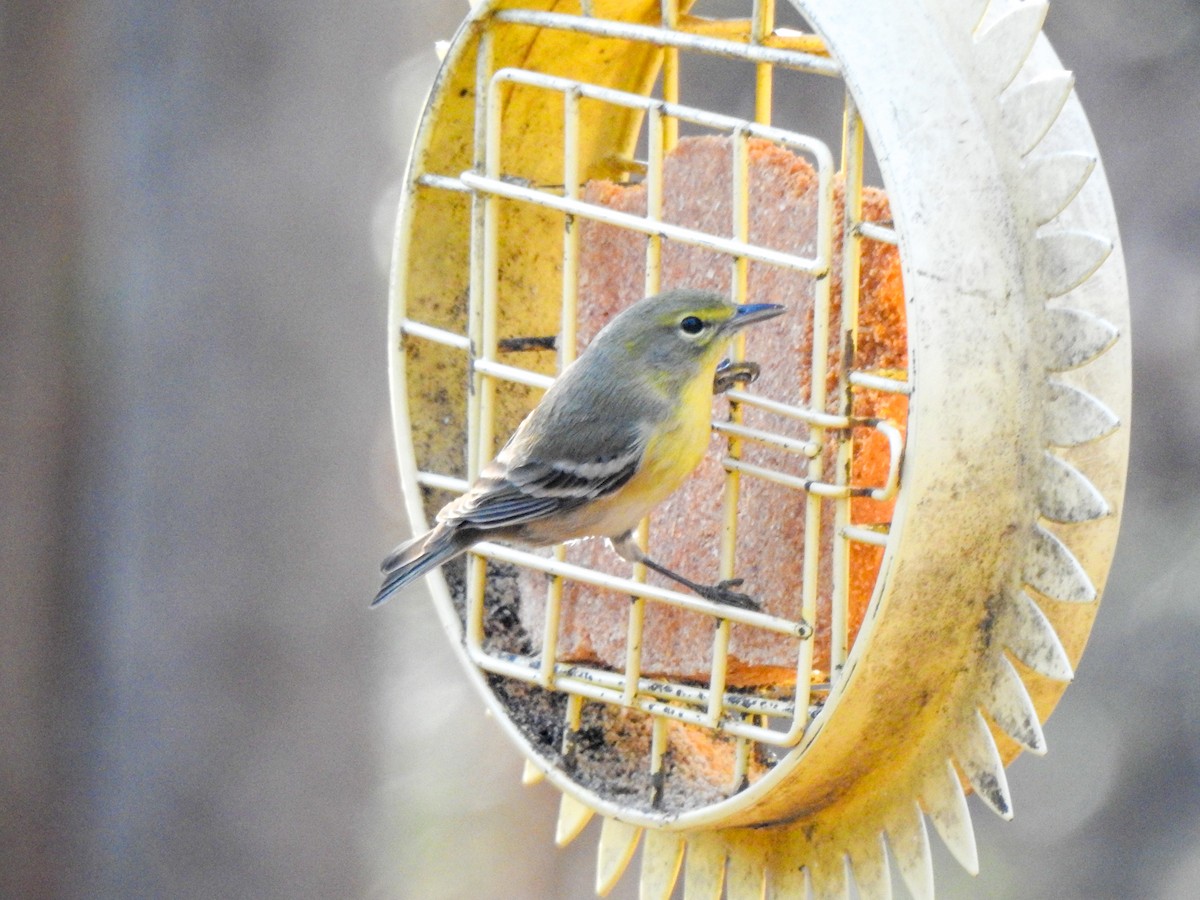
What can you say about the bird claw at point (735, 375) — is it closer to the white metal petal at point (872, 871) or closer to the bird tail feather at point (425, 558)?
the bird tail feather at point (425, 558)

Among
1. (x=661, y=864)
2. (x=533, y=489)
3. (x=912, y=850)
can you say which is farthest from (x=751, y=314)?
(x=661, y=864)

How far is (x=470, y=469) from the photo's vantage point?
2361 millimetres

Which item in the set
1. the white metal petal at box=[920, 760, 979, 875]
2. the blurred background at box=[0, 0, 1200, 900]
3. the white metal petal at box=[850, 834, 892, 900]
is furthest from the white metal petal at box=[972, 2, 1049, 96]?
the blurred background at box=[0, 0, 1200, 900]

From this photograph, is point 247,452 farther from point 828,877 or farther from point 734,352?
point 828,877

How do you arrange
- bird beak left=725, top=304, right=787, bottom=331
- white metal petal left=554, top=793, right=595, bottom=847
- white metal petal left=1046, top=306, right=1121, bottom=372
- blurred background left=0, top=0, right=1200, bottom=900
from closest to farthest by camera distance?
white metal petal left=1046, top=306, right=1121, bottom=372
bird beak left=725, top=304, right=787, bottom=331
white metal petal left=554, top=793, right=595, bottom=847
blurred background left=0, top=0, right=1200, bottom=900

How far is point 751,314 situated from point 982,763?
25.2 inches

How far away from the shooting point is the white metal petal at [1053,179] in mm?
1741

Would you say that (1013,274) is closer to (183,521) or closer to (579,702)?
(579,702)

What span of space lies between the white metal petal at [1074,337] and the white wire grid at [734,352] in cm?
19

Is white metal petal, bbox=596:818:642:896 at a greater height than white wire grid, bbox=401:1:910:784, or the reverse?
white wire grid, bbox=401:1:910:784

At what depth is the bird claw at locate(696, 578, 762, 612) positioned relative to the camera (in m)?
2.00

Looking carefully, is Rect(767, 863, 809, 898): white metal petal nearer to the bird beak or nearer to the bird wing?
the bird wing

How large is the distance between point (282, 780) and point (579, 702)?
6.42 feet

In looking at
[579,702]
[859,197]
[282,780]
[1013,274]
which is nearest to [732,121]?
[859,197]
